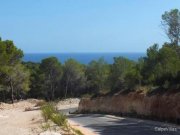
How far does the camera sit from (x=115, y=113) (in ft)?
133

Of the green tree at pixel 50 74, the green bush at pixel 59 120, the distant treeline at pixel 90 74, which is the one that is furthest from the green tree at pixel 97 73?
the green bush at pixel 59 120

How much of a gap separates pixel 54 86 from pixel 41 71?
612 cm

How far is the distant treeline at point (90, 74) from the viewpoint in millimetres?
37750

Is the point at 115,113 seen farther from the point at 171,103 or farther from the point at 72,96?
the point at 72,96

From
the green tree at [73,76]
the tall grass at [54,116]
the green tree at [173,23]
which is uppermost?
the green tree at [173,23]

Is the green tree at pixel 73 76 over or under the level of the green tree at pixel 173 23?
under

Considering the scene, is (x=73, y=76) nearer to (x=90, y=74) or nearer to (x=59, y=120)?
(x=90, y=74)

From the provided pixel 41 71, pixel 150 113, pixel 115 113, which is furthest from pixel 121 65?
pixel 150 113

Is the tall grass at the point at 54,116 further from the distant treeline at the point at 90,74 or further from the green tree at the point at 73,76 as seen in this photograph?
the green tree at the point at 73,76

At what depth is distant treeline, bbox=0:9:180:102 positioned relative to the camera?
3775 cm

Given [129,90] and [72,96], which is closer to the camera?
[129,90]

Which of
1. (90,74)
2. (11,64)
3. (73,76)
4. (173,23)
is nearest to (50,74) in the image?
(73,76)

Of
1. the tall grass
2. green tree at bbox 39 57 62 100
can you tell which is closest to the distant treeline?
green tree at bbox 39 57 62 100

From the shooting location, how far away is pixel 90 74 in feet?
295
